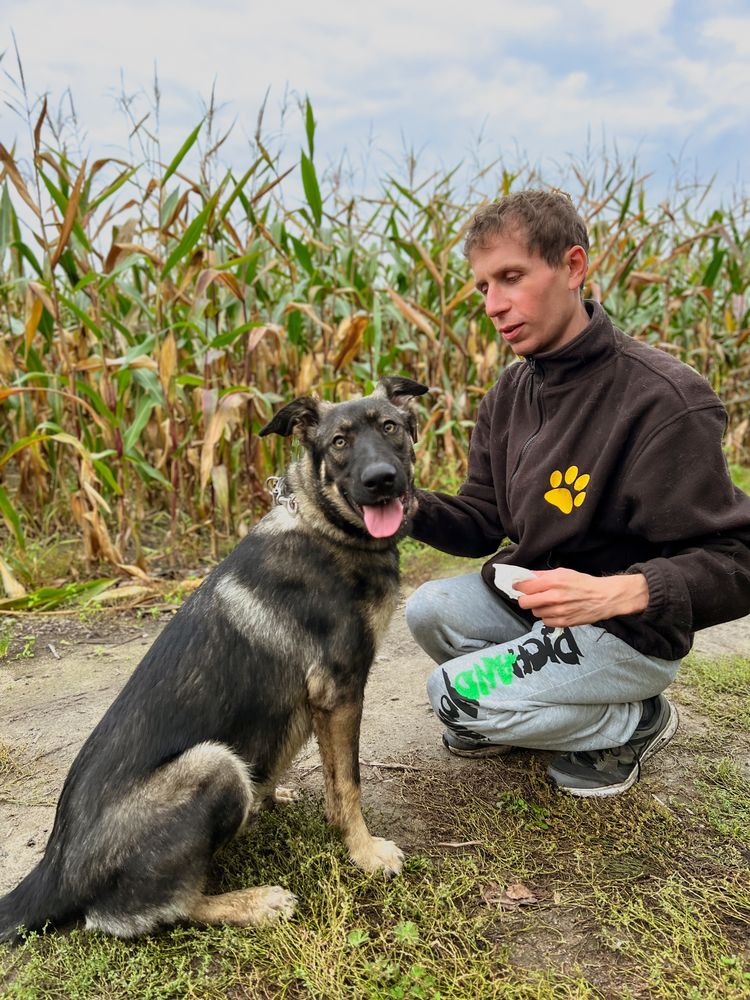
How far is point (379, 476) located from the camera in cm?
233

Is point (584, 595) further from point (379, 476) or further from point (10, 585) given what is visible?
point (10, 585)

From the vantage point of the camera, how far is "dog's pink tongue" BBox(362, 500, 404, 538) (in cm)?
237

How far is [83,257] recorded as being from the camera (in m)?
4.56

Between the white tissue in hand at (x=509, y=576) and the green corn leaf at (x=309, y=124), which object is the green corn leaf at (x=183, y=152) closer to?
the green corn leaf at (x=309, y=124)

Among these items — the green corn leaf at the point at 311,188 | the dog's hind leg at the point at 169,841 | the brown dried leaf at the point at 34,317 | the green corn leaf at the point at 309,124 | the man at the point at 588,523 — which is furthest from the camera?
the green corn leaf at the point at 311,188

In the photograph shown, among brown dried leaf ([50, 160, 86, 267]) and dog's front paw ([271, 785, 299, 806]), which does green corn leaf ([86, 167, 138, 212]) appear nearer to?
brown dried leaf ([50, 160, 86, 267])

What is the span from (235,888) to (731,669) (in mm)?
2674

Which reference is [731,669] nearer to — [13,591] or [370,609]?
[370,609]

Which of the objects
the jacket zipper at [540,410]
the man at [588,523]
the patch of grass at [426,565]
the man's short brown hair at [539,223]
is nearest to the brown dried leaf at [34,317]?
the patch of grass at [426,565]

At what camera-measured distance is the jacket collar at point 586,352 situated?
2516 millimetres

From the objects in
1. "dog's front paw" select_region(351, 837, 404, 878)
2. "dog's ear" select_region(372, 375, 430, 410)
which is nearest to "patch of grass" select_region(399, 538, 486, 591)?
"dog's ear" select_region(372, 375, 430, 410)

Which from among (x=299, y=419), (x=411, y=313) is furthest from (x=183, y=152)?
(x=299, y=419)

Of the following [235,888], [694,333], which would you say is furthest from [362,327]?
[694,333]

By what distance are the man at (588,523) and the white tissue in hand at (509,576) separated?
0.07 feet
